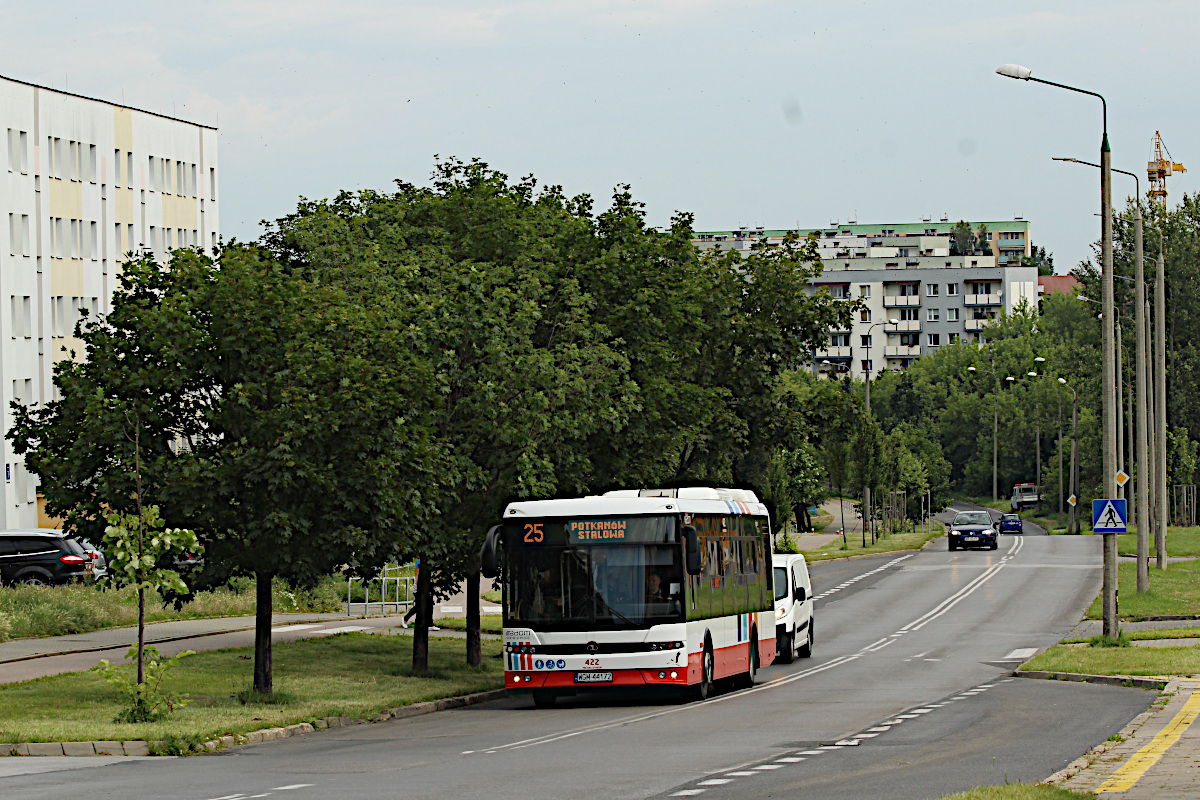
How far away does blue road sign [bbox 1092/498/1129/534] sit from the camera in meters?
30.0

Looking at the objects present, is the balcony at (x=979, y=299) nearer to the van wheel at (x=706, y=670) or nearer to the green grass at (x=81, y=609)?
the green grass at (x=81, y=609)

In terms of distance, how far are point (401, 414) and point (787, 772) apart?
10335mm

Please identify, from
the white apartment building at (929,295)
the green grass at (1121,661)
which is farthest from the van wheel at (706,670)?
the white apartment building at (929,295)

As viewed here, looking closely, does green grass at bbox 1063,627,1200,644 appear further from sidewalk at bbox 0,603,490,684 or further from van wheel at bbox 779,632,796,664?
sidewalk at bbox 0,603,490,684

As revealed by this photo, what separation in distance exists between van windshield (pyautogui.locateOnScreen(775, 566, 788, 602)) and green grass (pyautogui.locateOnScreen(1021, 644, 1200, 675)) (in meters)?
4.95

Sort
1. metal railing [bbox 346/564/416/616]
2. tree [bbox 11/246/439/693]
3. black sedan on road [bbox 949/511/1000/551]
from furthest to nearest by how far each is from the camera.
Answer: black sedan on road [bbox 949/511/1000/551]
metal railing [bbox 346/564/416/616]
tree [bbox 11/246/439/693]

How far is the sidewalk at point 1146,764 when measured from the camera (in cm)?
1237

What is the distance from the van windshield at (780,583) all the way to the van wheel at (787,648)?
756 millimetres

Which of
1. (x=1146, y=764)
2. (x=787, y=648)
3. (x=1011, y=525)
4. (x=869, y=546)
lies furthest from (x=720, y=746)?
(x=1011, y=525)

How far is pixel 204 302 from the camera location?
21.2 metres

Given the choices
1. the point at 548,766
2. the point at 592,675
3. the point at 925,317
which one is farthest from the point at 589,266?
the point at 925,317

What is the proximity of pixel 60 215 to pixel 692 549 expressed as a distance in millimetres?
64974

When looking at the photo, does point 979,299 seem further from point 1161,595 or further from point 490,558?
point 490,558

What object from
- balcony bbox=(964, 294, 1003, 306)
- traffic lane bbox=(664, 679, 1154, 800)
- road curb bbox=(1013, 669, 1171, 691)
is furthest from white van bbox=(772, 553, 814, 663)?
balcony bbox=(964, 294, 1003, 306)
